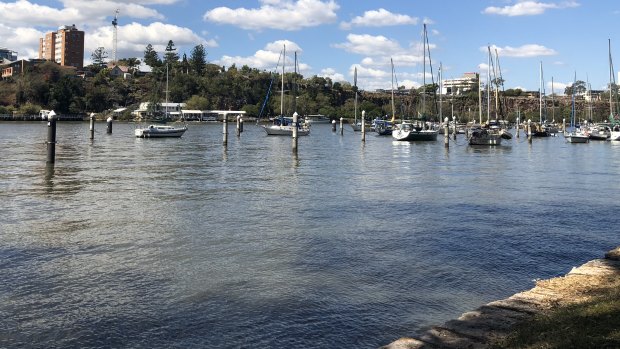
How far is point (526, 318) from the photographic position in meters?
8.80

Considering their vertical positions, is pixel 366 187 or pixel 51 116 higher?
pixel 51 116

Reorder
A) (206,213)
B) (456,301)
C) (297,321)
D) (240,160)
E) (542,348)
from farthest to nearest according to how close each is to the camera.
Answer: (240,160) < (206,213) < (456,301) < (297,321) < (542,348)

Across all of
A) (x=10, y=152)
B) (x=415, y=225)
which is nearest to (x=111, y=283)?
(x=415, y=225)

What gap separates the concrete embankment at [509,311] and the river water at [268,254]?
1169mm

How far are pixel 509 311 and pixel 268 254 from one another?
7349 millimetres

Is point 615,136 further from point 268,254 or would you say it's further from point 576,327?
point 576,327

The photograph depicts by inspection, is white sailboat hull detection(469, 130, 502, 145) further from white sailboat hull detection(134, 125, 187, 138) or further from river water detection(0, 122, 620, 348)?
river water detection(0, 122, 620, 348)

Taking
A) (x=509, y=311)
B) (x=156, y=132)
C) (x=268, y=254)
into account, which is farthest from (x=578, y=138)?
(x=509, y=311)

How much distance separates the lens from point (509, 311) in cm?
925

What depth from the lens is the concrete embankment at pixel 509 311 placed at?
799 centimetres

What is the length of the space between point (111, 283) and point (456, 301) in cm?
700

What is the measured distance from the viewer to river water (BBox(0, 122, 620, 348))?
10.1 metres

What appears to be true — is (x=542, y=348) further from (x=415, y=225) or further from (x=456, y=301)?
(x=415, y=225)

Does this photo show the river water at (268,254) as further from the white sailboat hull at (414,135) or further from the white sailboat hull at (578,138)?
the white sailboat hull at (578,138)
